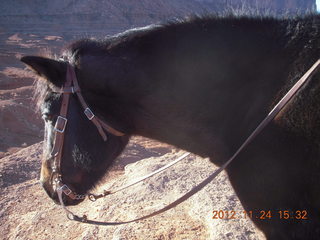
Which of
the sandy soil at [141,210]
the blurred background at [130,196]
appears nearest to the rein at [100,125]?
the blurred background at [130,196]

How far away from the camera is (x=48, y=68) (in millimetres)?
2018

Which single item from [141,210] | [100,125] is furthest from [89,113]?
[141,210]

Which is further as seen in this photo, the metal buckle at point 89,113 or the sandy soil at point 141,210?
the sandy soil at point 141,210

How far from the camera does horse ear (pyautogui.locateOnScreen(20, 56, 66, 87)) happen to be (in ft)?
6.49

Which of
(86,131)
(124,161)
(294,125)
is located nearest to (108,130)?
(86,131)

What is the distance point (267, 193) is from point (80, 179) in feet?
4.61

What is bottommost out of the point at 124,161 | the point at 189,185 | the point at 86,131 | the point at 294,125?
the point at 124,161

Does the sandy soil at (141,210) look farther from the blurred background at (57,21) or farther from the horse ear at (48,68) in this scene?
the blurred background at (57,21)

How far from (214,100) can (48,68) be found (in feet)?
3.92

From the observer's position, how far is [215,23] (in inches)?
82.4

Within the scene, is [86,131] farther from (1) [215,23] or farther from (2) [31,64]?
(1) [215,23]

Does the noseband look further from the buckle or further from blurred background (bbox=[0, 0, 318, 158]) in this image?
blurred background (bbox=[0, 0, 318, 158])

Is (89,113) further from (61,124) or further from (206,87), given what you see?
(206,87)

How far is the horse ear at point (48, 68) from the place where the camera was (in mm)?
1979
